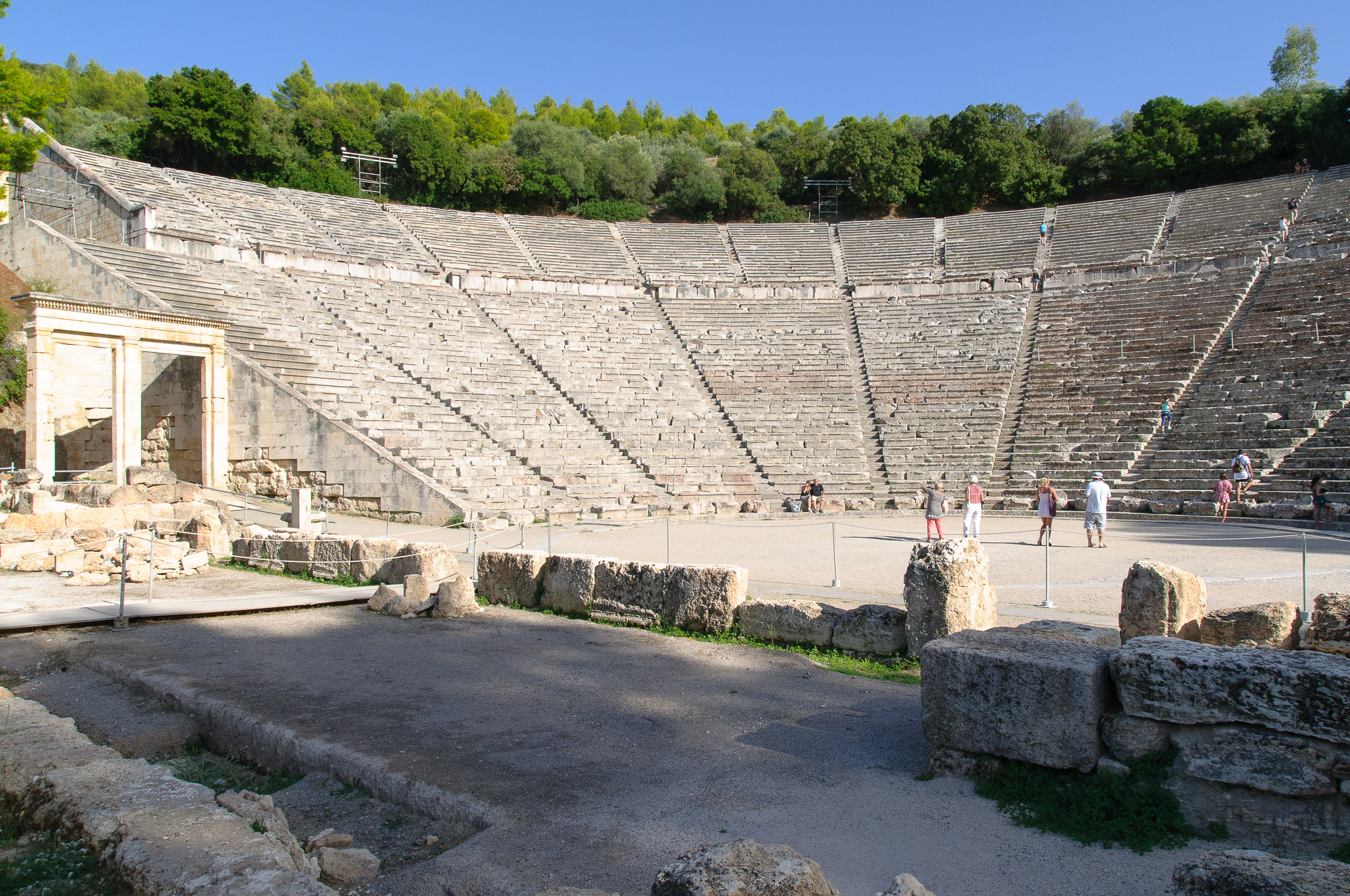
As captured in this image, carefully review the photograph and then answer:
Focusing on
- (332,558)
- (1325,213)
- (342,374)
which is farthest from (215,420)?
(1325,213)

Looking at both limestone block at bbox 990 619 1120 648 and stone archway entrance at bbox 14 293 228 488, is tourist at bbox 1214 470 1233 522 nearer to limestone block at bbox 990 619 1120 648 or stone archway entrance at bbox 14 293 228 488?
limestone block at bbox 990 619 1120 648

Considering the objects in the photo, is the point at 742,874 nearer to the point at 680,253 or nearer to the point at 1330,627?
the point at 1330,627

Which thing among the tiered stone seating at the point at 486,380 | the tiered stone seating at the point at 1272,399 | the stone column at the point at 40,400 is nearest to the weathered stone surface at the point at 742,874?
the tiered stone seating at the point at 486,380

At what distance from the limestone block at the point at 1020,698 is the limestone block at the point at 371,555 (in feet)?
25.9

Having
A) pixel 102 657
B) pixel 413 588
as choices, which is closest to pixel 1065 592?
pixel 413 588

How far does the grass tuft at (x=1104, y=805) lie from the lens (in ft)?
11.2

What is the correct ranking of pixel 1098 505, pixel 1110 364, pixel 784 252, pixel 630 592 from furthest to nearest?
pixel 784 252 → pixel 1110 364 → pixel 1098 505 → pixel 630 592

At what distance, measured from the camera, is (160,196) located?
24922 mm

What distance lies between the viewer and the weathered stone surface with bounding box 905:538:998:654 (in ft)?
19.6

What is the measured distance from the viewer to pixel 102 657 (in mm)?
6578

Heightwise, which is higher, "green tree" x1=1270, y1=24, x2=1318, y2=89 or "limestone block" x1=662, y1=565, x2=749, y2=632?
"green tree" x1=1270, y1=24, x2=1318, y2=89

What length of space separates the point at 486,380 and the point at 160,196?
43.0 ft

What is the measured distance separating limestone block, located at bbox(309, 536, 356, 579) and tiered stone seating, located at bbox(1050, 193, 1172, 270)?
2538 cm

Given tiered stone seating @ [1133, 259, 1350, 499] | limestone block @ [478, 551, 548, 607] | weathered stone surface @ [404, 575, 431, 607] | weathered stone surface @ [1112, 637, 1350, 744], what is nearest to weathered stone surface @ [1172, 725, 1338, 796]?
weathered stone surface @ [1112, 637, 1350, 744]
